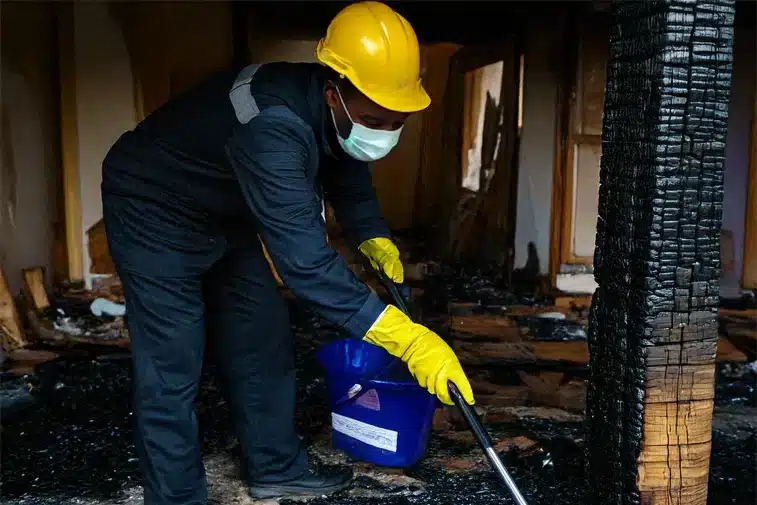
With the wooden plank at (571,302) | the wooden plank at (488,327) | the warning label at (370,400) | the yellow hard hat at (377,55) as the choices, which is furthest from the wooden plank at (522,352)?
the yellow hard hat at (377,55)

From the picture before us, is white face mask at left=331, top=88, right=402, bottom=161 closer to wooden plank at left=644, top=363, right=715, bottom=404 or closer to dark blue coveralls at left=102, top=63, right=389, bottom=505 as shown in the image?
dark blue coveralls at left=102, top=63, right=389, bottom=505

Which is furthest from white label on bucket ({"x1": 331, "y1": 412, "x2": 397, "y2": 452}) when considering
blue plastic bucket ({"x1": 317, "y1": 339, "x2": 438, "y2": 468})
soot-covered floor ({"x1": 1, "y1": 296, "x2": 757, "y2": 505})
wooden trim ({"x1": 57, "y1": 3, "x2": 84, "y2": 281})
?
wooden trim ({"x1": 57, "y1": 3, "x2": 84, "y2": 281})

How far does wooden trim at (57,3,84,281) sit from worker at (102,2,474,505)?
9.63ft

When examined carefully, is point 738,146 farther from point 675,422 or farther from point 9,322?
point 9,322

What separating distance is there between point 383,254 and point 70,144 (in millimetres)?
3188

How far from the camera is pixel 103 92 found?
5.00m

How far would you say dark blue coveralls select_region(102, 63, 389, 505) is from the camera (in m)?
1.93

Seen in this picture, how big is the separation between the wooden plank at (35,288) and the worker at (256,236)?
2563mm

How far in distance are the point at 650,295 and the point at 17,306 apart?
382 centimetres

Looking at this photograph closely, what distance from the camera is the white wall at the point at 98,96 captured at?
491cm

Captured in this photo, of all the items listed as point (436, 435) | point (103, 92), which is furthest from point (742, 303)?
point (103, 92)

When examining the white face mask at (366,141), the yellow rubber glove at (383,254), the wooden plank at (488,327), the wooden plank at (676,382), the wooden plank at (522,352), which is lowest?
the wooden plank at (522,352)

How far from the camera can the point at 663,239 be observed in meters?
1.76

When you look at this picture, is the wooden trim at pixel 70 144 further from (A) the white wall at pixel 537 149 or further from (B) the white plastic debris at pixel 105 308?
(A) the white wall at pixel 537 149
